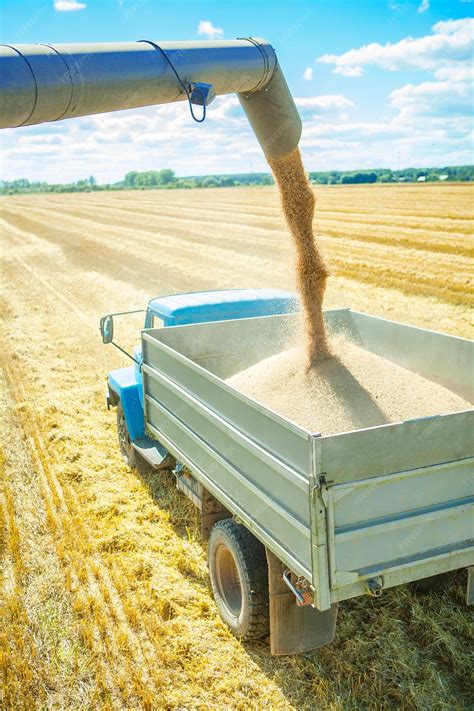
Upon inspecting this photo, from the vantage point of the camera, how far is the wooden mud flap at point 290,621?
3.75 metres

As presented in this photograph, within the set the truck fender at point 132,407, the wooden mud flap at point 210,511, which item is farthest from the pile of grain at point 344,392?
the truck fender at point 132,407

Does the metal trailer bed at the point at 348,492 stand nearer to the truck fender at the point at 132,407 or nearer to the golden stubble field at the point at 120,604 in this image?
the golden stubble field at the point at 120,604

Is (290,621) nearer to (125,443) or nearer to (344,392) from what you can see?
(344,392)

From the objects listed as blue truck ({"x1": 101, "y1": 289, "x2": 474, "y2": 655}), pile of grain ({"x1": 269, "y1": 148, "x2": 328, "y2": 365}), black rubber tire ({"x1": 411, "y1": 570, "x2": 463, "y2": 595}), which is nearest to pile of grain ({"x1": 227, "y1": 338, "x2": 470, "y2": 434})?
pile of grain ({"x1": 269, "y1": 148, "x2": 328, "y2": 365})

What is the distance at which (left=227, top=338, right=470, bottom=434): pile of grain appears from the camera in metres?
4.41

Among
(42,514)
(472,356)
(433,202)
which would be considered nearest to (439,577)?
(472,356)

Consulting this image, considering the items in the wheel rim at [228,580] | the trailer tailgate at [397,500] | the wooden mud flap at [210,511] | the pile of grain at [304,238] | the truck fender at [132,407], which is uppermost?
the pile of grain at [304,238]

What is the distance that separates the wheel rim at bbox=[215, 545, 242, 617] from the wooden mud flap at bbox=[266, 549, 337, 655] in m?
0.64

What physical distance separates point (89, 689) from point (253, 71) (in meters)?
4.21

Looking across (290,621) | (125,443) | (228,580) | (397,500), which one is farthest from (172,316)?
(397,500)

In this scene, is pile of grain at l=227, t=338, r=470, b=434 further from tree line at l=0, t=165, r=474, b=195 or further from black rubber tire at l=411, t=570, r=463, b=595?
tree line at l=0, t=165, r=474, b=195

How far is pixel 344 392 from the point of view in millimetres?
4680

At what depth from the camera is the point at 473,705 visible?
12.0 feet

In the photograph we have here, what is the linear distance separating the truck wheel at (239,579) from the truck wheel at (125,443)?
222cm
